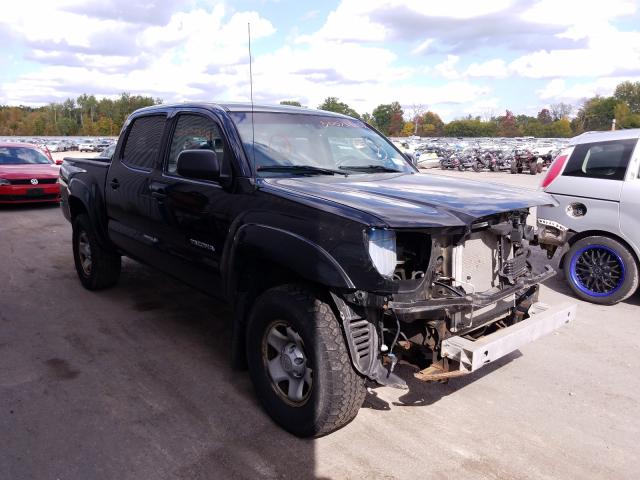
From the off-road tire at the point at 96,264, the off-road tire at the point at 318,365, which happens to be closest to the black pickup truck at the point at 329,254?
the off-road tire at the point at 318,365

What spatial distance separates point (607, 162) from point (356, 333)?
14.5ft

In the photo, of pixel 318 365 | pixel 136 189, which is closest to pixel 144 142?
pixel 136 189

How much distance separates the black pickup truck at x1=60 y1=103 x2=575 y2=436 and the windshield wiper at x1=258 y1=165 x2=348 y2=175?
11 mm

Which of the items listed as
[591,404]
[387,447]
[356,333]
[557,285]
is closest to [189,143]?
[356,333]

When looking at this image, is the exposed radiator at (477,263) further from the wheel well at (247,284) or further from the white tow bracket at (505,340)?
the wheel well at (247,284)

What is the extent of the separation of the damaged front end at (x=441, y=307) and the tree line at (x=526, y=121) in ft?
262

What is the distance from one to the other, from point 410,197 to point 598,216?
3.52 meters

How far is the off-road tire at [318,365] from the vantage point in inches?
116

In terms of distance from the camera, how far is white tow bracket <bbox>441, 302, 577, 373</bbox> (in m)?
2.95

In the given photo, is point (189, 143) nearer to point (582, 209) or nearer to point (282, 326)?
point (282, 326)

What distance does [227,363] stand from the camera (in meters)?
4.31

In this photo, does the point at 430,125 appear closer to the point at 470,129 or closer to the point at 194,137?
the point at 470,129

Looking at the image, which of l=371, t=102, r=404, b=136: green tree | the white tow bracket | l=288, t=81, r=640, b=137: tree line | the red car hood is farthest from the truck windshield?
l=371, t=102, r=404, b=136: green tree

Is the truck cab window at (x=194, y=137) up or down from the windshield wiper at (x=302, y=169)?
up
